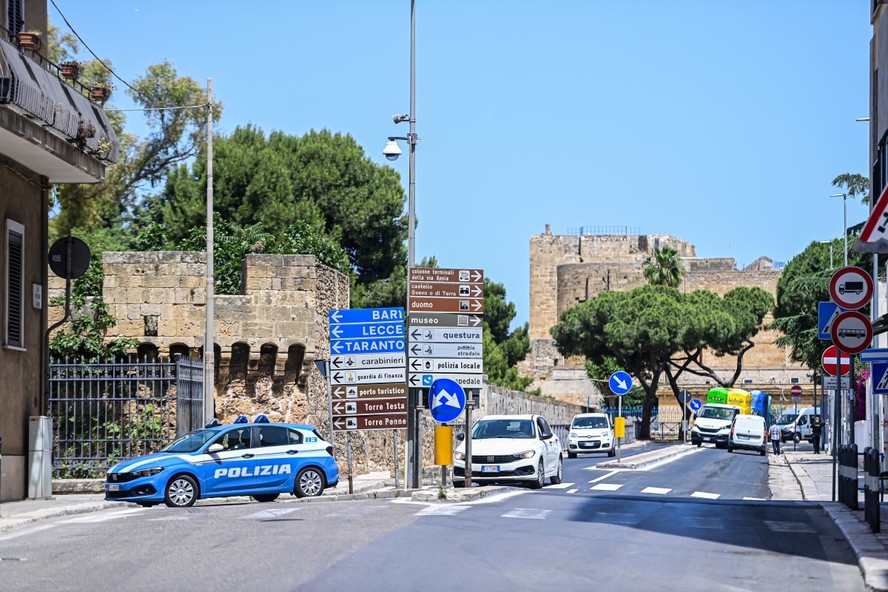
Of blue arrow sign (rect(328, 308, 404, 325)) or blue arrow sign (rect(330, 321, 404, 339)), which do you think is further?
blue arrow sign (rect(330, 321, 404, 339))

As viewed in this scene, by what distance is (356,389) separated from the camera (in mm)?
26109

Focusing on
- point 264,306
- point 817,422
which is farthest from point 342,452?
point 817,422

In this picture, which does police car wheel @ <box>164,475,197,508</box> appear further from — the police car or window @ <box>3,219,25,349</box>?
window @ <box>3,219,25,349</box>

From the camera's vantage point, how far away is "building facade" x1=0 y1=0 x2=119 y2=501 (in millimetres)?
21578

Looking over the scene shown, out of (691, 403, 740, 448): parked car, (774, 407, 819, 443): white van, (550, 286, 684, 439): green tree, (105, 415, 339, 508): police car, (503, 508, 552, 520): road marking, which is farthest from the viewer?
(550, 286, 684, 439): green tree

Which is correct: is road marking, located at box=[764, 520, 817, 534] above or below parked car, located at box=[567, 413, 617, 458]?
above

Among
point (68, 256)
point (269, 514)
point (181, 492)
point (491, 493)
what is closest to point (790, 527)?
point (269, 514)

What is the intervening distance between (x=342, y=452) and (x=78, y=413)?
26.6 ft

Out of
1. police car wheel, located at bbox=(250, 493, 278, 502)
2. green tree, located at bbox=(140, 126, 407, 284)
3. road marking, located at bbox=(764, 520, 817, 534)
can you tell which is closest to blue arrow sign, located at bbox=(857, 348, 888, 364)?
road marking, located at bbox=(764, 520, 817, 534)

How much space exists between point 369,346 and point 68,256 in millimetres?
5476

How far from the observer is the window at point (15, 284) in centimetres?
2267

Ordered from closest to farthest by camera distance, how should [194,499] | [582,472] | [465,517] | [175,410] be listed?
[465,517] → [194,499] → [175,410] → [582,472]

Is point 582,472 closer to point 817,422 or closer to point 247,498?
point 247,498

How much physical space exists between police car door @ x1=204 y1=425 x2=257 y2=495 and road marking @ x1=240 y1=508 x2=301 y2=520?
3.38 meters
